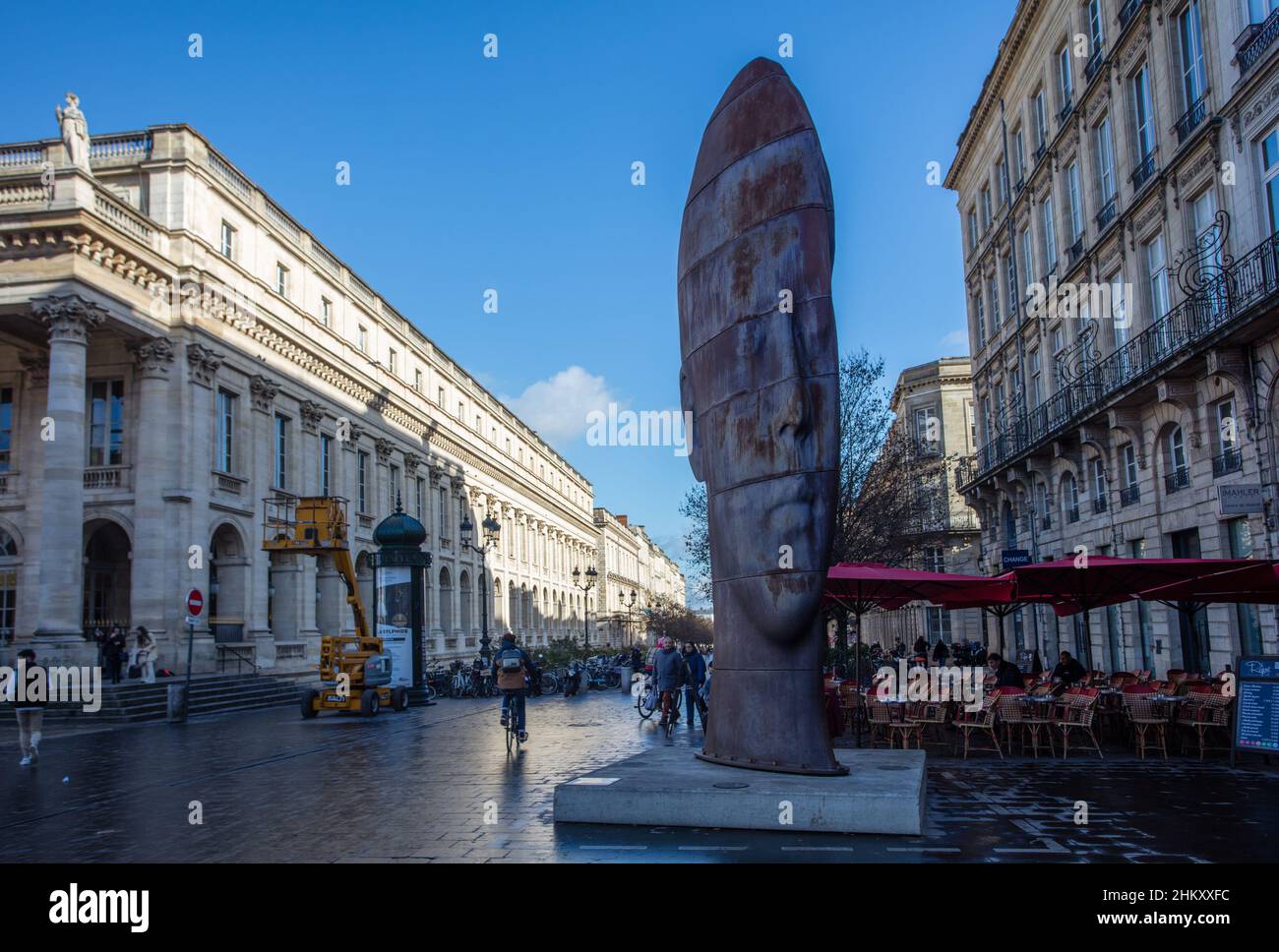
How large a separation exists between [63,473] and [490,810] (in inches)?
779

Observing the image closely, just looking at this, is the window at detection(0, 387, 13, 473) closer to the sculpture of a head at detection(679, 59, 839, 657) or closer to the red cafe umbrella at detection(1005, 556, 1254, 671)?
the sculpture of a head at detection(679, 59, 839, 657)

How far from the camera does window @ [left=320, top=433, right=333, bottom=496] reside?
124 ft

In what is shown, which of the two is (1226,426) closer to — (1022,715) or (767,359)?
(1022,715)

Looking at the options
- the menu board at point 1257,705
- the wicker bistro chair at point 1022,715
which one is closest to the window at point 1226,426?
the wicker bistro chair at point 1022,715

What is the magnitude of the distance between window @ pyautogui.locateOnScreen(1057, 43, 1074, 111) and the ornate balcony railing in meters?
6.91

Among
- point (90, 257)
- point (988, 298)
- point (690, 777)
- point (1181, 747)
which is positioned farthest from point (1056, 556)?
point (90, 257)

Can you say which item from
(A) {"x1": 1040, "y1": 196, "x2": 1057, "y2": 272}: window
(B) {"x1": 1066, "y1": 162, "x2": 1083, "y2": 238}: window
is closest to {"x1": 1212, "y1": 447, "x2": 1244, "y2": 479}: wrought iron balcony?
(B) {"x1": 1066, "y1": 162, "x2": 1083, "y2": 238}: window

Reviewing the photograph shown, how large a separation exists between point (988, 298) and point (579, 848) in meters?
33.6

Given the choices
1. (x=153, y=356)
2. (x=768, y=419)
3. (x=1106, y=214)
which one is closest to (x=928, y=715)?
(x=768, y=419)

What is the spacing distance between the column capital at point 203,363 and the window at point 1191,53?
26.0 m

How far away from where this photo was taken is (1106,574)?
14328 millimetres

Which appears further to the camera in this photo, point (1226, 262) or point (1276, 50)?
point (1226, 262)

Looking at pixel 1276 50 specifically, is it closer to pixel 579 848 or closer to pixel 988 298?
pixel 579 848

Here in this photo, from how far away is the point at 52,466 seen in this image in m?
23.9
